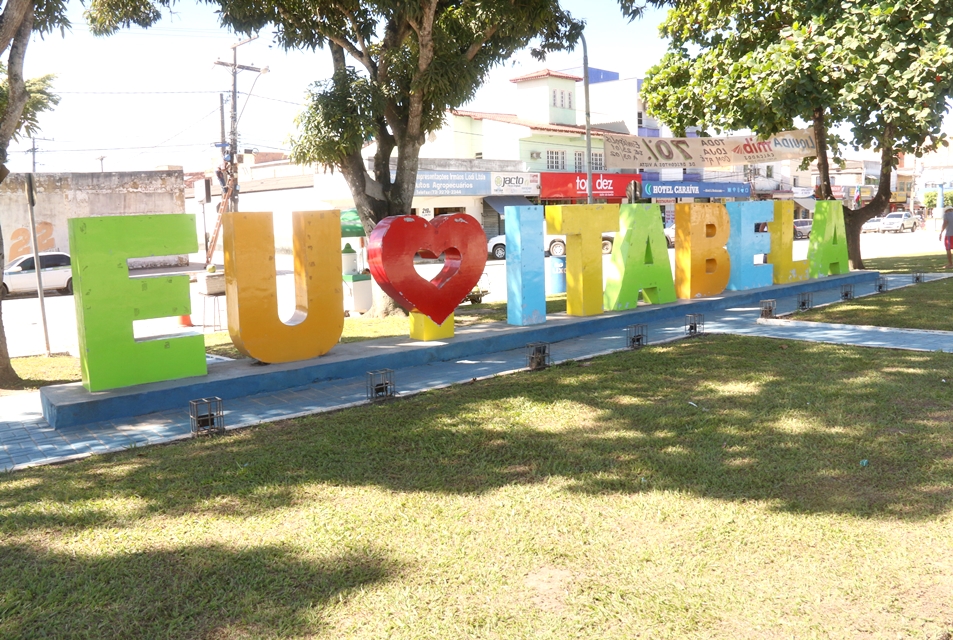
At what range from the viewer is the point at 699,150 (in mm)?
21406

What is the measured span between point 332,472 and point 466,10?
909 centimetres

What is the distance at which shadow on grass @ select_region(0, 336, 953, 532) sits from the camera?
5547 millimetres

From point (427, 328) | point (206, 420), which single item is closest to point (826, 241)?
point (427, 328)

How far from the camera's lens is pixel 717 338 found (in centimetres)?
1127

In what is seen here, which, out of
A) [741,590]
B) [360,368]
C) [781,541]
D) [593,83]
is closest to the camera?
[741,590]

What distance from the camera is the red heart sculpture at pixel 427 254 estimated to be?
1023 cm

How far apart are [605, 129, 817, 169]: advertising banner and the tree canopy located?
3.07 ft

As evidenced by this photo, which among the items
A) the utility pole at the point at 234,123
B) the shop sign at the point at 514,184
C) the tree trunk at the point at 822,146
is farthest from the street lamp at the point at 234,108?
the tree trunk at the point at 822,146

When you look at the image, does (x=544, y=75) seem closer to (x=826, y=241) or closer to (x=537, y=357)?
(x=826, y=241)

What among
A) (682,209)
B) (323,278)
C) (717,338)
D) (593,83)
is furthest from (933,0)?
(593,83)

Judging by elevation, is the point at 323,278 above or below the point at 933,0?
below

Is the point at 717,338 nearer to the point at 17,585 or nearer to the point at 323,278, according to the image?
→ the point at 323,278

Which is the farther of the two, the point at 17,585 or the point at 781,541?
the point at 781,541

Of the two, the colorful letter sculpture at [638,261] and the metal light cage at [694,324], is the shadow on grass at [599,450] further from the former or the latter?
the colorful letter sculpture at [638,261]
